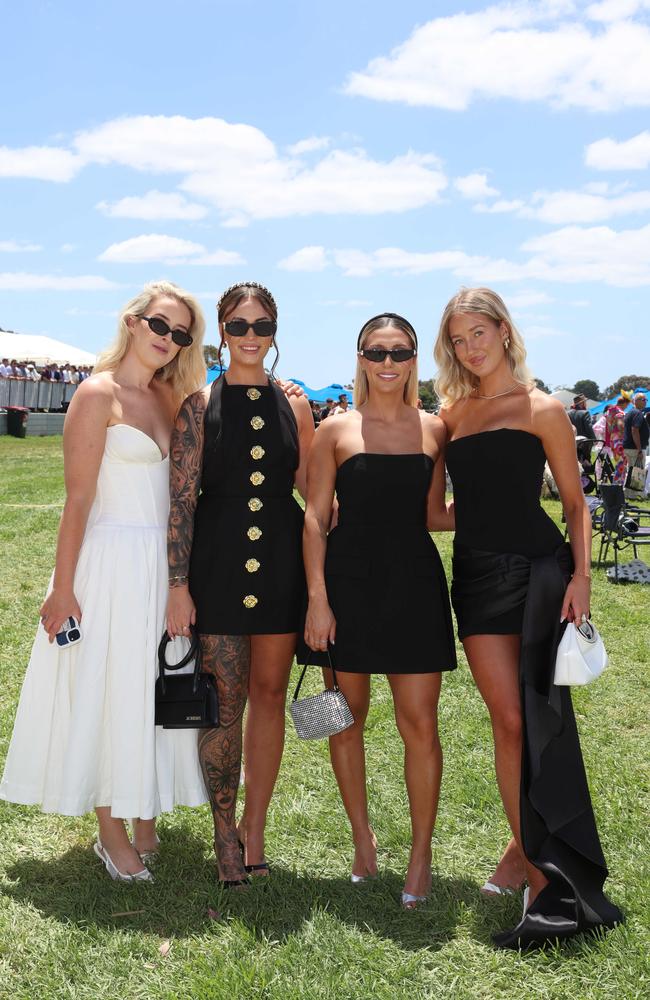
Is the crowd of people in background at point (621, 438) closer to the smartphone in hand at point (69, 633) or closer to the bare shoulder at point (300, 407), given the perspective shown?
the bare shoulder at point (300, 407)

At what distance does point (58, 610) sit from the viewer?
137 inches

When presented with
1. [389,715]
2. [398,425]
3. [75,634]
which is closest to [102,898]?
[75,634]

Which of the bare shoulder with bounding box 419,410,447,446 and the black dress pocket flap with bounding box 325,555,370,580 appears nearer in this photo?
the black dress pocket flap with bounding box 325,555,370,580

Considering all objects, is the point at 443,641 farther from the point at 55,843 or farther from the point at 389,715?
the point at 389,715

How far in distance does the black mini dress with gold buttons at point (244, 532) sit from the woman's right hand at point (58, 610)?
1.50 ft

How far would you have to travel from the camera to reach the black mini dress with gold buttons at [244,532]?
3508 millimetres

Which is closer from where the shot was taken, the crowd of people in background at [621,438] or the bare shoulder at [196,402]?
the bare shoulder at [196,402]

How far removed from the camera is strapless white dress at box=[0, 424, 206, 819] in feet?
11.5

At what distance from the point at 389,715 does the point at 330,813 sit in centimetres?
160

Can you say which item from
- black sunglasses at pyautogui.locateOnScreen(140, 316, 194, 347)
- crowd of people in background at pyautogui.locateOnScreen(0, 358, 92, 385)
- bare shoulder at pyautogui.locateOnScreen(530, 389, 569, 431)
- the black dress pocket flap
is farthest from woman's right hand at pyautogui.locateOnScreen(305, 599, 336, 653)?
crowd of people in background at pyautogui.locateOnScreen(0, 358, 92, 385)

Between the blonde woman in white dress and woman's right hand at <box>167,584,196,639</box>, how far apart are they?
8 cm

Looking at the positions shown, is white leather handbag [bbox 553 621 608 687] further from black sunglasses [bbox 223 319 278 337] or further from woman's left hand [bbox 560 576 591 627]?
black sunglasses [bbox 223 319 278 337]

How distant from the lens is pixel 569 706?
3.29 meters

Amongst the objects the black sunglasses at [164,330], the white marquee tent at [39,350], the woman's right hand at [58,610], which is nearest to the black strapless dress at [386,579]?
the black sunglasses at [164,330]
